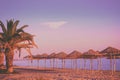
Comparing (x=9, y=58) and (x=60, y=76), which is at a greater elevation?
(x=9, y=58)

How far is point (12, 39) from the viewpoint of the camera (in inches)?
Answer: 916

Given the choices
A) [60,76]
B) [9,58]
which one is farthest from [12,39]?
[60,76]

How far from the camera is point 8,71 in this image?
23.5 meters

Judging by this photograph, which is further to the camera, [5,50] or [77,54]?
[77,54]

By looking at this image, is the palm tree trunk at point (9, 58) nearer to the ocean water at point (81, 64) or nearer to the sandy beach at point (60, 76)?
the sandy beach at point (60, 76)

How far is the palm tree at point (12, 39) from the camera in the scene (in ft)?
76.3

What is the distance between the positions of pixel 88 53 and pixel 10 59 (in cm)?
1038

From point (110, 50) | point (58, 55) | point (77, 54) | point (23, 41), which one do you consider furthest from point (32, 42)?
point (58, 55)

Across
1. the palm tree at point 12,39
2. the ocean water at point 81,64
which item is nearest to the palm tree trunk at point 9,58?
the palm tree at point 12,39

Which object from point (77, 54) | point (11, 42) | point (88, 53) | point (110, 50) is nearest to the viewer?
point (11, 42)

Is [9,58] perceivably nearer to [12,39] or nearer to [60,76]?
[12,39]

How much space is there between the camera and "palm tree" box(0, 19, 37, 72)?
23266 mm

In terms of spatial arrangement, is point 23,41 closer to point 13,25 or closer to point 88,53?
point 13,25

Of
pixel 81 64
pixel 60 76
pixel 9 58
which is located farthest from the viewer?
pixel 81 64
